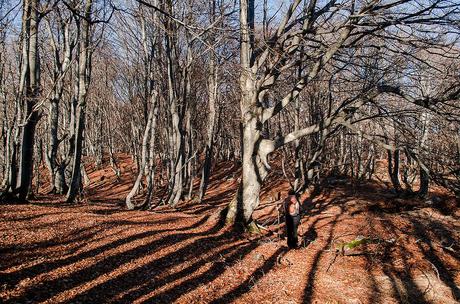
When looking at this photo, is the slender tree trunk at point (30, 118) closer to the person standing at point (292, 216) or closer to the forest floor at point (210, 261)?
the forest floor at point (210, 261)

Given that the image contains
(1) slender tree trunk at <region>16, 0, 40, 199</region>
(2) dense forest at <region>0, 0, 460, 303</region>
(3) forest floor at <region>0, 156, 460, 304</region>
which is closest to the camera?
(3) forest floor at <region>0, 156, 460, 304</region>

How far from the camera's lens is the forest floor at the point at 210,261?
5.71 m

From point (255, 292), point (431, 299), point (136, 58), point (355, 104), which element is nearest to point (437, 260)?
point (431, 299)

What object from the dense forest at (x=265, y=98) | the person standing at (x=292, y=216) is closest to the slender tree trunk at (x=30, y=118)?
the dense forest at (x=265, y=98)

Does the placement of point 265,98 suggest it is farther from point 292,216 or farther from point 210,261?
point 210,261

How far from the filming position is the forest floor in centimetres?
571

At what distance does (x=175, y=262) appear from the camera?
735cm

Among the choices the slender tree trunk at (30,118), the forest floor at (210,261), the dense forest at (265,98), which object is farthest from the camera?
the slender tree trunk at (30,118)

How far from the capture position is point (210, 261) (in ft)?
25.6

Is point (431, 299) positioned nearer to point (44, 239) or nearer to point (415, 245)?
point (415, 245)

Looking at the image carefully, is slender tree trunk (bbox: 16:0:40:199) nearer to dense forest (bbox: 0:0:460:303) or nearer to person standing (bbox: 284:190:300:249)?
dense forest (bbox: 0:0:460:303)

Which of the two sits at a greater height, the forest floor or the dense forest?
the dense forest

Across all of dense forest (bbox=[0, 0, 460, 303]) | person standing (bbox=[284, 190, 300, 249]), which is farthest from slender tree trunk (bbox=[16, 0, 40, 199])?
person standing (bbox=[284, 190, 300, 249])

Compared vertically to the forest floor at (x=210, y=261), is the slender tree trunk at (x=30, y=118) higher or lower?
higher
